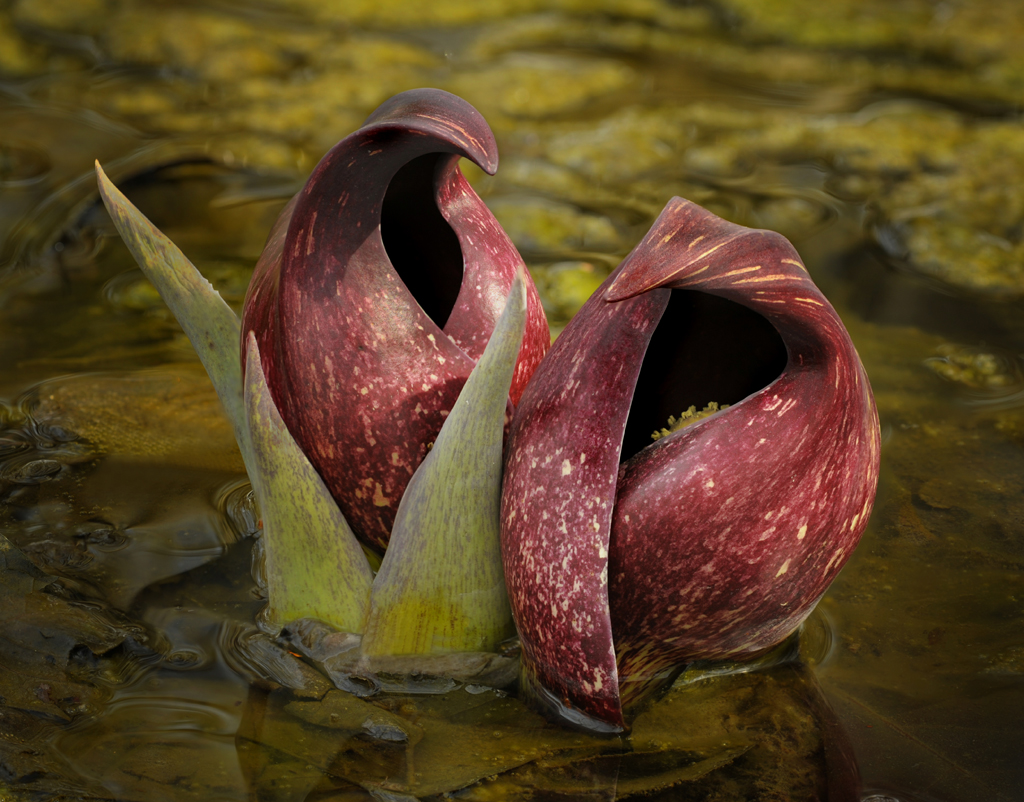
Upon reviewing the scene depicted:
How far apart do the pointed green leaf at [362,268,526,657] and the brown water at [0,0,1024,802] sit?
5cm

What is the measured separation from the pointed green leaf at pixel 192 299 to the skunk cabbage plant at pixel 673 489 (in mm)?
277

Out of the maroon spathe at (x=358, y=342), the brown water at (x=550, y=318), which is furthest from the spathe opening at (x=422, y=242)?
the brown water at (x=550, y=318)

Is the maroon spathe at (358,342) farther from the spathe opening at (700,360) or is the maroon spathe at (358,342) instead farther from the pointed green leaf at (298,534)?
the spathe opening at (700,360)

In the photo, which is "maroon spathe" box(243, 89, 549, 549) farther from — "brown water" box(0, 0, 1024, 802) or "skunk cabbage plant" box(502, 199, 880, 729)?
"brown water" box(0, 0, 1024, 802)

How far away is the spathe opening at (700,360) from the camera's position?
31.3 inches

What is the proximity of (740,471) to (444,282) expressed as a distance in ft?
1.23

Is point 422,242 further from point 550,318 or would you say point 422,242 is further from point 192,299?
point 550,318

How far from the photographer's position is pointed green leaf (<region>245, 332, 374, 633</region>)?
2.52 feet

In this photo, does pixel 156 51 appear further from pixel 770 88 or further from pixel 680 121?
pixel 770 88

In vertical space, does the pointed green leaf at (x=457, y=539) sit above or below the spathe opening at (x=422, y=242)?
below

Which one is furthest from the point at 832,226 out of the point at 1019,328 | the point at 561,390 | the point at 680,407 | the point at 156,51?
the point at 156,51

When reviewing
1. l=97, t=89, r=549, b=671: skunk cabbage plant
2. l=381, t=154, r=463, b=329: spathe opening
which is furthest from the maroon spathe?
l=381, t=154, r=463, b=329: spathe opening

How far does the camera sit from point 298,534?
805 millimetres

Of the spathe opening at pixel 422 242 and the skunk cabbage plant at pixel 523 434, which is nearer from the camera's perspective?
the skunk cabbage plant at pixel 523 434
